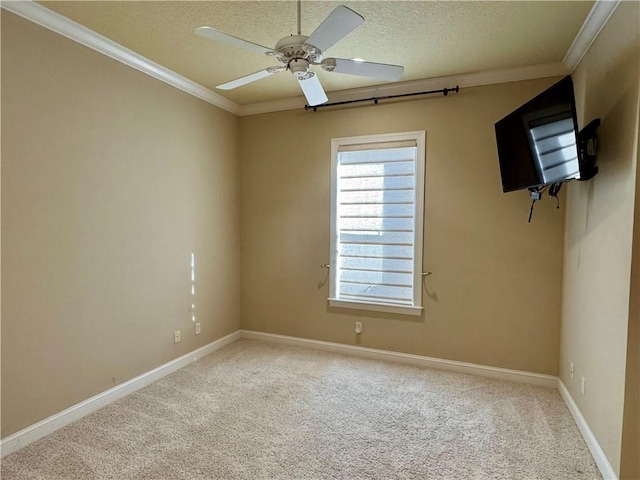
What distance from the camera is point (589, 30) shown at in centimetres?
234

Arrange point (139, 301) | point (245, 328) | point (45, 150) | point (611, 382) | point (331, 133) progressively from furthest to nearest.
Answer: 1. point (245, 328)
2. point (331, 133)
3. point (139, 301)
4. point (45, 150)
5. point (611, 382)

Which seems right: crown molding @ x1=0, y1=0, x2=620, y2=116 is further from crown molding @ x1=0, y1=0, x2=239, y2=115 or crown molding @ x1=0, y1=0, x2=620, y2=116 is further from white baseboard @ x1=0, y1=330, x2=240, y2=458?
white baseboard @ x1=0, y1=330, x2=240, y2=458

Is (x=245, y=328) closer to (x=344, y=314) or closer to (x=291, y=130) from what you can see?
(x=344, y=314)

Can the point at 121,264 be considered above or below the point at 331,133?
below

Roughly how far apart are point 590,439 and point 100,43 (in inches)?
167

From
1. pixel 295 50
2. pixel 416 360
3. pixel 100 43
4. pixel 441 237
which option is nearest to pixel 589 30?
pixel 441 237

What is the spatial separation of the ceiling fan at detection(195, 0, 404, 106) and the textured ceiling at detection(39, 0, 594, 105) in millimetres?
424

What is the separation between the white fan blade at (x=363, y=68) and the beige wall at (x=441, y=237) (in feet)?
4.59

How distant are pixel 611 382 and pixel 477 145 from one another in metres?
2.08

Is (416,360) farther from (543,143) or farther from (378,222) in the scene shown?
(543,143)

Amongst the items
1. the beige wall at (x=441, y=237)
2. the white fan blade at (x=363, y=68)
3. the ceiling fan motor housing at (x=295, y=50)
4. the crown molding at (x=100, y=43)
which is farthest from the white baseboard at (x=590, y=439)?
the crown molding at (x=100, y=43)

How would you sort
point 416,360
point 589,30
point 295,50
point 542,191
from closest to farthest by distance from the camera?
point 295,50 → point 589,30 → point 542,191 → point 416,360

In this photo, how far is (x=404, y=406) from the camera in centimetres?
274

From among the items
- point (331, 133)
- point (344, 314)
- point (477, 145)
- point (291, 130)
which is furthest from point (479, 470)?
point (291, 130)
